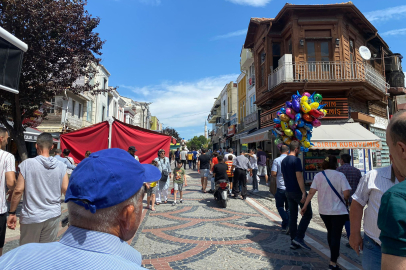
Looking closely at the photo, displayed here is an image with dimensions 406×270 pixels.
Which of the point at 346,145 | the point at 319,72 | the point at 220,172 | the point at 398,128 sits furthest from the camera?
the point at 319,72

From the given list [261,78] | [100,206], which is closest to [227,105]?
[261,78]

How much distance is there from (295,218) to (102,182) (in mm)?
4444

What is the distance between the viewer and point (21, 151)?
21.5ft

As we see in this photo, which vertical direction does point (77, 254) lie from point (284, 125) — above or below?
below

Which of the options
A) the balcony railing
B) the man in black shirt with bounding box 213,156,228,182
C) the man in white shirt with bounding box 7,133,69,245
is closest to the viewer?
the man in white shirt with bounding box 7,133,69,245

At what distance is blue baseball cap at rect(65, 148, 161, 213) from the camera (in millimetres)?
1026

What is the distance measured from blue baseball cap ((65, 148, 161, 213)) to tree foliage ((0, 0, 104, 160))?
684cm

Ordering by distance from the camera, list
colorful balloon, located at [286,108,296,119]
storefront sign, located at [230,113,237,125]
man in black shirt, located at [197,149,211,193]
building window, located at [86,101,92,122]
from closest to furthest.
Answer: colorful balloon, located at [286,108,296,119] → man in black shirt, located at [197,149,211,193] → building window, located at [86,101,92,122] → storefront sign, located at [230,113,237,125]

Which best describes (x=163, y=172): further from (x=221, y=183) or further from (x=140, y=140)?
(x=221, y=183)

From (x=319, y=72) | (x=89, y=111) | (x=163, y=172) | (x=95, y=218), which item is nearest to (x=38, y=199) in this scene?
(x=95, y=218)

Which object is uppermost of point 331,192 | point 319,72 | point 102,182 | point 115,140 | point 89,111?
point 89,111

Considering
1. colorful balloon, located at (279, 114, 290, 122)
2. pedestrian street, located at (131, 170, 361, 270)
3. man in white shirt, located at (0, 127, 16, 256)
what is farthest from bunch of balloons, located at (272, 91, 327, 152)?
man in white shirt, located at (0, 127, 16, 256)

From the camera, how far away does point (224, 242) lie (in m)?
4.89

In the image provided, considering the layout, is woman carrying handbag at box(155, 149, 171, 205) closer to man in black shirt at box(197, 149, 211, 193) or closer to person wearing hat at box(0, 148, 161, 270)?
man in black shirt at box(197, 149, 211, 193)
